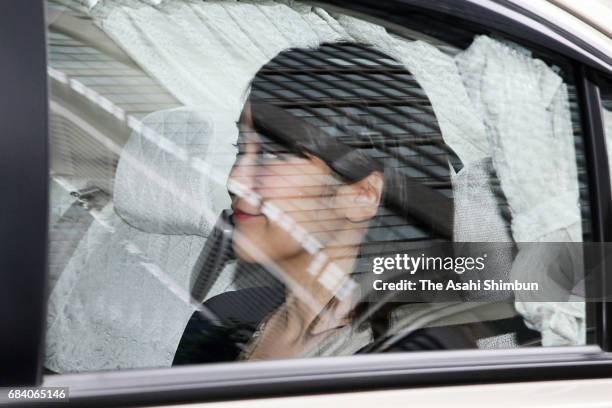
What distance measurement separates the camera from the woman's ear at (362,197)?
1705 millimetres

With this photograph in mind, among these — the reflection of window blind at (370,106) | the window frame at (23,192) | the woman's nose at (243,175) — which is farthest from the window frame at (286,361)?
the woman's nose at (243,175)

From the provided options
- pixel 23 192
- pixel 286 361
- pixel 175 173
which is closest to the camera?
pixel 23 192

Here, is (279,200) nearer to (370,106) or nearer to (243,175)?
(243,175)

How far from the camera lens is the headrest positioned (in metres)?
1.68

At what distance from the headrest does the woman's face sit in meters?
0.04

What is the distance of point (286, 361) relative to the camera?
159cm

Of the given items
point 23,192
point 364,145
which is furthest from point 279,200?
point 23,192

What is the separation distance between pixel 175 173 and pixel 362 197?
13.3 inches

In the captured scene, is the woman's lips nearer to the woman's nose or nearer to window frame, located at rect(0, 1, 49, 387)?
the woman's nose

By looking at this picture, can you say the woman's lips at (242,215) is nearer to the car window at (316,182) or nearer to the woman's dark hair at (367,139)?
the car window at (316,182)

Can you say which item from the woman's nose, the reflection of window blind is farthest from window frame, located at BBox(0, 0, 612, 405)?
the woman's nose

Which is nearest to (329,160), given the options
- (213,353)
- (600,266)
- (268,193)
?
(268,193)

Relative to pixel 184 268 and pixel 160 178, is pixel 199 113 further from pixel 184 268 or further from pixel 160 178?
pixel 184 268

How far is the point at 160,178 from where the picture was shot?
1.69 metres
